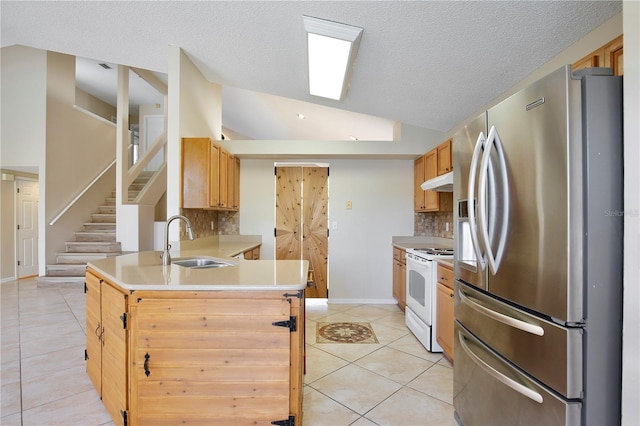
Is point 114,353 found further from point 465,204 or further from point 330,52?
point 330,52

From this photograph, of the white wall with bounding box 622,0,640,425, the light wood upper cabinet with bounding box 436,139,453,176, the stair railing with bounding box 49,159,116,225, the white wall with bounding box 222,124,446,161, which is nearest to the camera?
the white wall with bounding box 622,0,640,425

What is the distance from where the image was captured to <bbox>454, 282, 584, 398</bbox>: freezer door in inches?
45.9

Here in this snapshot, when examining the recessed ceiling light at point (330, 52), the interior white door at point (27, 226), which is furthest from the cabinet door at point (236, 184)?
the interior white door at point (27, 226)

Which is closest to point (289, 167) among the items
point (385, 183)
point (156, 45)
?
point (385, 183)

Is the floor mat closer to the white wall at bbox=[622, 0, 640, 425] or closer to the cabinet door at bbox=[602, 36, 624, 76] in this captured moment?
the white wall at bbox=[622, 0, 640, 425]

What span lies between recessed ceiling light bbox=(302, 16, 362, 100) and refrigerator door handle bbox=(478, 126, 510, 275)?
4.91ft

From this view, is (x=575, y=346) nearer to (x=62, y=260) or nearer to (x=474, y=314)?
(x=474, y=314)

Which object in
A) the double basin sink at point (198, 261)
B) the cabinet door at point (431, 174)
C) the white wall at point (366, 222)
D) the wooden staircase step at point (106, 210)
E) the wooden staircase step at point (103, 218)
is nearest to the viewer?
the double basin sink at point (198, 261)

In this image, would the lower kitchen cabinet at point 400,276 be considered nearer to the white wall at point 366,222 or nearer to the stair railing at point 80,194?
the white wall at point 366,222

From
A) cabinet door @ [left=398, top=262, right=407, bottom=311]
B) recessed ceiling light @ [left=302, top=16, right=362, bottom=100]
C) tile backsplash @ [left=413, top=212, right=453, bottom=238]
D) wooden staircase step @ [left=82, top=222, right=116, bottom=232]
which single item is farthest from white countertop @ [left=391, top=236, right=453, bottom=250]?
wooden staircase step @ [left=82, top=222, right=116, bottom=232]

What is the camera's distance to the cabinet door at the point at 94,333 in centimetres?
206

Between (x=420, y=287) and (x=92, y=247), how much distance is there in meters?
5.86

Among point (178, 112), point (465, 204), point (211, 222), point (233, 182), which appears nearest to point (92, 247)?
point (211, 222)

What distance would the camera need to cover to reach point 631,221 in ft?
3.55
